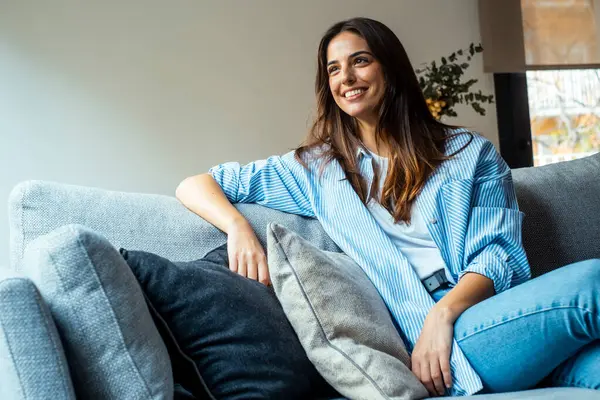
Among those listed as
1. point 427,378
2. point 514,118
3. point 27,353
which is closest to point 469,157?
point 427,378

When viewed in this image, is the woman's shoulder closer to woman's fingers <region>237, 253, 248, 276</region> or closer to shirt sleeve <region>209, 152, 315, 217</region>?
shirt sleeve <region>209, 152, 315, 217</region>

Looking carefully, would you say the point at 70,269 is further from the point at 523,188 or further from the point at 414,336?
the point at 523,188

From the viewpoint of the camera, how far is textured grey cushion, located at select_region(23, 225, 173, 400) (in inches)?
42.8

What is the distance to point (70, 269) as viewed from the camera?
1.09 metres

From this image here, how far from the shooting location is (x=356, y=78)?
1822 millimetres

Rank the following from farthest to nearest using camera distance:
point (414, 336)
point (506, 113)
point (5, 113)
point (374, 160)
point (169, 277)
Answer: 1. point (506, 113)
2. point (5, 113)
3. point (374, 160)
4. point (414, 336)
5. point (169, 277)

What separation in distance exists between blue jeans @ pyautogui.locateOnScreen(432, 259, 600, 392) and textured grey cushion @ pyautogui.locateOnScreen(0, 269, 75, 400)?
2.39ft

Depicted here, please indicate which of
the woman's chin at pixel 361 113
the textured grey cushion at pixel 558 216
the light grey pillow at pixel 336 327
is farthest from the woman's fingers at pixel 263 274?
the textured grey cushion at pixel 558 216

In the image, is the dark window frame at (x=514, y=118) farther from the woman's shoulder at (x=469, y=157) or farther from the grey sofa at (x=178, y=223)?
the woman's shoulder at (x=469, y=157)

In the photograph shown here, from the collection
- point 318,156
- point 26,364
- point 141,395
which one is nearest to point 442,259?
point 318,156

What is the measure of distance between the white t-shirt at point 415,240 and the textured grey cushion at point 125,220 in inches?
5.1

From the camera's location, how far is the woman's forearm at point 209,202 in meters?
1.63

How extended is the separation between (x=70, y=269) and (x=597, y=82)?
12.2 feet

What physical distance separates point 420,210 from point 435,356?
41cm
